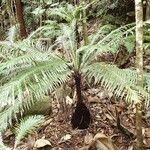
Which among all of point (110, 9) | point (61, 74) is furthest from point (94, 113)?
point (110, 9)

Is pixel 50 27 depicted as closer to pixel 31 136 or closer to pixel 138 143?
pixel 31 136

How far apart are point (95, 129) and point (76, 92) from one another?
62cm

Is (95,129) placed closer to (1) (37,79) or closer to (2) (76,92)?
(2) (76,92)

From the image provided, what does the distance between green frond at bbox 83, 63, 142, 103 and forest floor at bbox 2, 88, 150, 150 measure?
0.81 metres

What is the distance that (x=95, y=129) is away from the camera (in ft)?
16.4

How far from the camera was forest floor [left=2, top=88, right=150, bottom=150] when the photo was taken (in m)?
4.73

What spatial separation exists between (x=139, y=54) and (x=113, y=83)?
44 cm

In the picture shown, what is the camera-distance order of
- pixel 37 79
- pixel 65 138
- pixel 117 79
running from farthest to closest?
1. pixel 65 138
2. pixel 37 79
3. pixel 117 79

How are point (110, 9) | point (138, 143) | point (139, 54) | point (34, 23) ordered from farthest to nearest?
point (34, 23), point (110, 9), point (138, 143), point (139, 54)

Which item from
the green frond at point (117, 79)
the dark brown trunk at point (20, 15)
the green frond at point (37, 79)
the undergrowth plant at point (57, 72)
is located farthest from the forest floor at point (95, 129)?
the dark brown trunk at point (20, 15)

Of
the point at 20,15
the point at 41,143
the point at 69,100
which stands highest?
the point at 20,15

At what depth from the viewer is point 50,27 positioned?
557 cm

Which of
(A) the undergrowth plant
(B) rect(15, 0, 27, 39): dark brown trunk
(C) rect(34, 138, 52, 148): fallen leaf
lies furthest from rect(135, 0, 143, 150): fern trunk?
(B) rect(15, 0, 27, 39): dark brown trunk

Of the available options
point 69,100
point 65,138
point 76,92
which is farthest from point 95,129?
point 69,100
